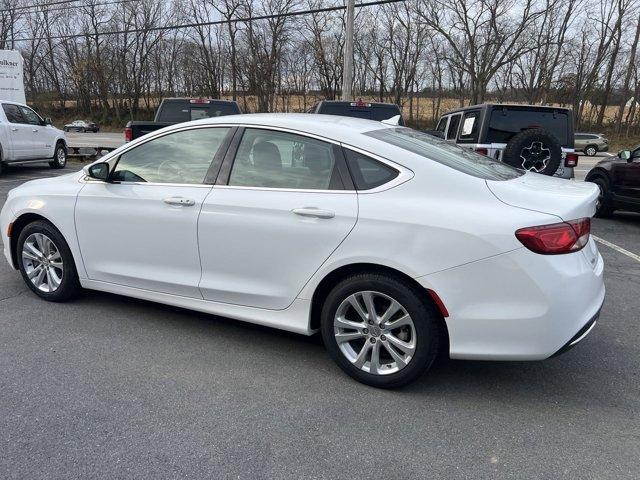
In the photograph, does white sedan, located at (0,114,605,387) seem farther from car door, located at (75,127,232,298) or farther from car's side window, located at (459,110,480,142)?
car's side window, located at (459,110,480,142)

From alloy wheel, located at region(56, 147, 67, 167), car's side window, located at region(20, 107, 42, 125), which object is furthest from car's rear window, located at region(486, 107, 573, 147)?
alloy wheel, located at region(56, 147, 67, 167)

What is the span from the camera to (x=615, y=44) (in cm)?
3997

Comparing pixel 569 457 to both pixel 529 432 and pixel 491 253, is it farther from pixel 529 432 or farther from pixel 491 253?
pixel 491 253

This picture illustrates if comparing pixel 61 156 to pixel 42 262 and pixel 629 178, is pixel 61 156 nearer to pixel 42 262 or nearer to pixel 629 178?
pixel 42 262

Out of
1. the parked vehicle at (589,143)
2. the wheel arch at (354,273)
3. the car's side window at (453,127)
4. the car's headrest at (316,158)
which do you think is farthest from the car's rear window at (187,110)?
the parked vehicle at (589,143)

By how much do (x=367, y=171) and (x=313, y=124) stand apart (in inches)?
21.8

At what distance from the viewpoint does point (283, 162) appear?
3.35 metres

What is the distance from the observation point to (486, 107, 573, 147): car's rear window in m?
7.78

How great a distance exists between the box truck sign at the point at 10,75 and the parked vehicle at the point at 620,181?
19056 mm

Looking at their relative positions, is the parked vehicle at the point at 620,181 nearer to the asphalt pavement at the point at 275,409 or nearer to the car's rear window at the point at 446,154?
the asphalt pavement at the point at 275,409

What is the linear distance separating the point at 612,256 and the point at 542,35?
134ft

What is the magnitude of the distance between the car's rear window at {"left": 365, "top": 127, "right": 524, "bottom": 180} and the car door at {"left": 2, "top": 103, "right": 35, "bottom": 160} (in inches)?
478

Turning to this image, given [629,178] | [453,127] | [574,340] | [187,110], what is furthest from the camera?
[187,110]

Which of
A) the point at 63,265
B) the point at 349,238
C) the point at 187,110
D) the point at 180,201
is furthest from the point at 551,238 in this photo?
the point at 187,110
